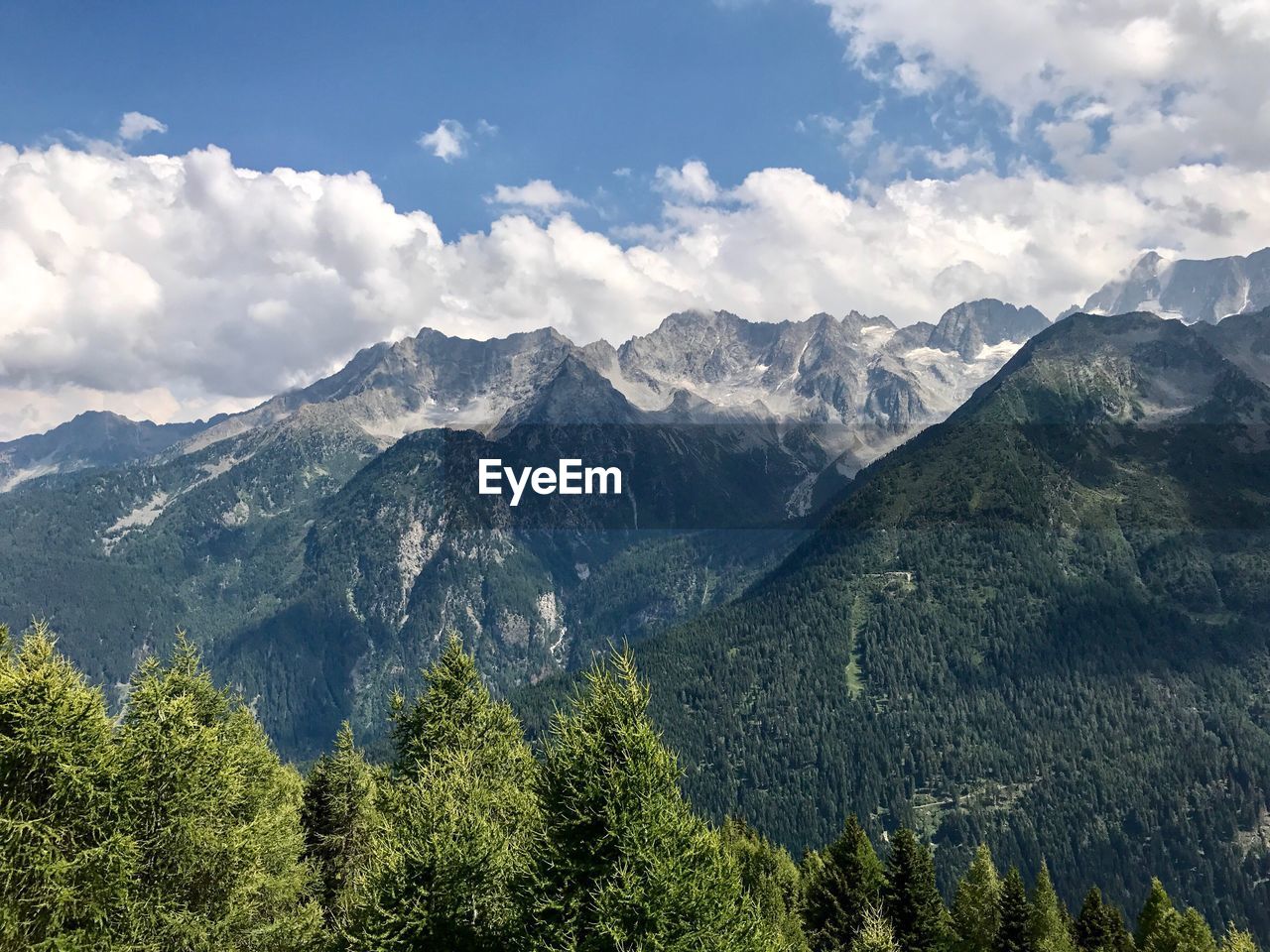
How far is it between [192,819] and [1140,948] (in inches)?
2853

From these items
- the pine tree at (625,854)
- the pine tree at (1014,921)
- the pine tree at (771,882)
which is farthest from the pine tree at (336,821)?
the pine tree at (1014,921)

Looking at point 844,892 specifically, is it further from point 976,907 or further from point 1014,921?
point 976,907

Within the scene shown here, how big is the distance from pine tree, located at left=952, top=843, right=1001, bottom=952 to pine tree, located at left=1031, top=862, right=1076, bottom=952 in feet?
11.7

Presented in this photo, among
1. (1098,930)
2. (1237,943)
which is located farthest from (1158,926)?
(1237,943)

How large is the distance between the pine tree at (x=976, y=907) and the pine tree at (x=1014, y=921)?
850 cm

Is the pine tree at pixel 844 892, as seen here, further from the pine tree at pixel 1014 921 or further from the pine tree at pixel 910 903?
the pine tree at pixel 1014 921

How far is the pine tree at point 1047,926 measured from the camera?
63.6 meters

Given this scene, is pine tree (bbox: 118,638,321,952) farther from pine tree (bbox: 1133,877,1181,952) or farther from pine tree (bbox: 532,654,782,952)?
pine tree (bbox: 1133,877,1181,952)

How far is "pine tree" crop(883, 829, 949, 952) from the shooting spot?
6009 centimetres

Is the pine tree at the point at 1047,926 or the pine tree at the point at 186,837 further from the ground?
the pine tree at the point at 186,837

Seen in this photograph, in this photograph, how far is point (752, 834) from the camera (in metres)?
110

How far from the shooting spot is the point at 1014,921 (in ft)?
203

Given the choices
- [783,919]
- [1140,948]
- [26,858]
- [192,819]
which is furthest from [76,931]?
[1140,948]

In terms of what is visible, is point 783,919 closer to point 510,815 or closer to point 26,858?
point 510,815
